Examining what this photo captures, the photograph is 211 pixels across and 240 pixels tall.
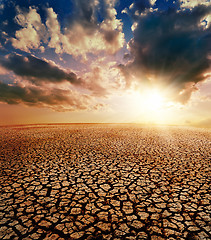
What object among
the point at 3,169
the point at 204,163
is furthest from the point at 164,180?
the point at 3,169

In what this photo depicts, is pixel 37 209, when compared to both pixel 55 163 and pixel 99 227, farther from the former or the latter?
pixel 55 163

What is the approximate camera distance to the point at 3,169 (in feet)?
16.4

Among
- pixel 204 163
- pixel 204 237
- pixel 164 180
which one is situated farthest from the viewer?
pixel 204 163

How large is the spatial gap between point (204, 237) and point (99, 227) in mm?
1777

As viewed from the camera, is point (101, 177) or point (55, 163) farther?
point (55, 163)

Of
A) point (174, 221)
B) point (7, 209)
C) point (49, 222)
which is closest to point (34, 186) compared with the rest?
point (7, 209)

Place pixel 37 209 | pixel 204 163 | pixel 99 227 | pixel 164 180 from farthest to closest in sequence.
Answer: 1. pixel 204 163
2. pixel 164 180
3. pixel 37 209
4. pixel 99 227

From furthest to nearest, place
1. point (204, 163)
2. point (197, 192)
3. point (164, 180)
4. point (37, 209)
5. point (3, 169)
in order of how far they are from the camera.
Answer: point (204, 163), point (3, 169), point (164, 180), point (197, 192), point (37, 209)

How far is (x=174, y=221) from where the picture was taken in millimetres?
2580

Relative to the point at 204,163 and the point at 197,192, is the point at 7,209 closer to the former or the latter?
the point at 197,192

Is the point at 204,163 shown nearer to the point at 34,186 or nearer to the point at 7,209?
A: the point at 34,186

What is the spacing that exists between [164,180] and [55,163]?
4.12m

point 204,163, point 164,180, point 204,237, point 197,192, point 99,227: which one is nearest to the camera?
point 204,237

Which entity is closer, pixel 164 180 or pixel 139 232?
pixel 139 232
